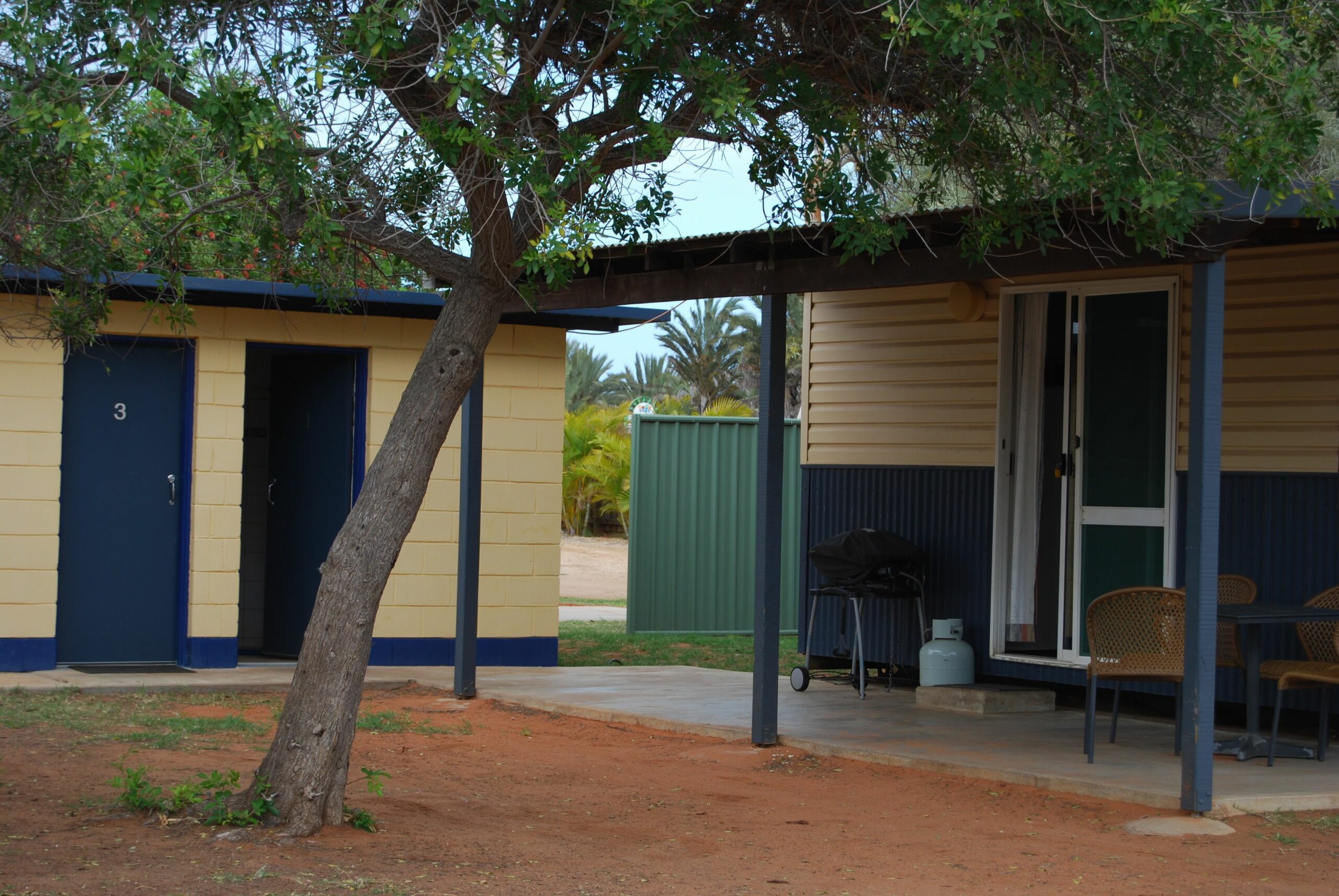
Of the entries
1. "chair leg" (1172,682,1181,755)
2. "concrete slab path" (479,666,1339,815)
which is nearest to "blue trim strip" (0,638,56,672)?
"concrete slab path" (479,666,1339,815)

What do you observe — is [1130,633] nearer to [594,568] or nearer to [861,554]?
[861,554]

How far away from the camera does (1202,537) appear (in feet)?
20.6

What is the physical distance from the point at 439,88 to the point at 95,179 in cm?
180

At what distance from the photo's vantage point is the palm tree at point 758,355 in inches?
1294

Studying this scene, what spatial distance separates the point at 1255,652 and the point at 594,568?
63.5 feet

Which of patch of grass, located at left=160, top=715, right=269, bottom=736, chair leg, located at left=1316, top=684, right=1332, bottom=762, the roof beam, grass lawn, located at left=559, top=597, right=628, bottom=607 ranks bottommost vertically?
grass lawn, located at left=559, top=597, right=628, bottom=607

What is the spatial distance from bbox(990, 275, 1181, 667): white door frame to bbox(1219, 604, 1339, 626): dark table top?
4.32ft

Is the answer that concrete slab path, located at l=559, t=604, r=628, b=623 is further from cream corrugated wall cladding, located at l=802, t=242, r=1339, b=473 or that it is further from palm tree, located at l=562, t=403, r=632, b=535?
cream corrugated wall cladding, located at l=802, t=242, r=1339, b=473

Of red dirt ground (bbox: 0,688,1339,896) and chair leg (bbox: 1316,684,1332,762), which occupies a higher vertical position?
chair leg (bbox: 1316,684,1332,762)

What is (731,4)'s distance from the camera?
6.72 m

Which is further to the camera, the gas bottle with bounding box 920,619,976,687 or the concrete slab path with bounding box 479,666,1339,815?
the gas bottle with bounding box 920,619,976,687

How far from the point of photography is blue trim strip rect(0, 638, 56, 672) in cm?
992

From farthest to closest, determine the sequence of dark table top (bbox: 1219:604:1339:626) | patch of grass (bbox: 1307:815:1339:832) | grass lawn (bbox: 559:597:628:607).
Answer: grass lawn (bbox: 559:597:628:607), dark table top (bbox: 1219:604:1339:626), patch of grass (bbox: 1307:815:1339:832)

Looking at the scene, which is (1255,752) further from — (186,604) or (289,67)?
(186,604)
